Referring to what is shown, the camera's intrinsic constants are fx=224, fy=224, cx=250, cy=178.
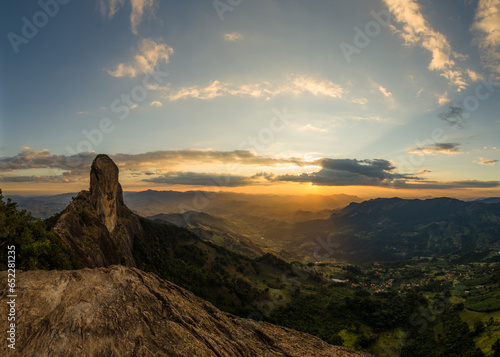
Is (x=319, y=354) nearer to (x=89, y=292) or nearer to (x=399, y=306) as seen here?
(x=89, y=292)

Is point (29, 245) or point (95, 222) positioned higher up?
point (29, 245)

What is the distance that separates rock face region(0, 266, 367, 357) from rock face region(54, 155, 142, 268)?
47.8ft

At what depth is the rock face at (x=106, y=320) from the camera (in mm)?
17094

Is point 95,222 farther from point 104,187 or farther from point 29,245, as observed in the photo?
point 29,245

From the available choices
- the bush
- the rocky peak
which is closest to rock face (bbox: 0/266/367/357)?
the bush

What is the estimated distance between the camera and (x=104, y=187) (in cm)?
6794

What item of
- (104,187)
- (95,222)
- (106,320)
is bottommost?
(106,320)

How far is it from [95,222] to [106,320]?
35.7m

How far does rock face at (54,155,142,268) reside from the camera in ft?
124

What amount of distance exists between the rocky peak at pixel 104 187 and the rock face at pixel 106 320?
4267 cm

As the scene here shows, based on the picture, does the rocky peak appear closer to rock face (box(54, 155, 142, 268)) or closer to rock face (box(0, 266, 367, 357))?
rock face (box(54, 155, 142, 268))

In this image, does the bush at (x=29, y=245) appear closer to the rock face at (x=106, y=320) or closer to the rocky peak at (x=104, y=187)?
the rock face at (x=106, y=320)

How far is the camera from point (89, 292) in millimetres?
21781

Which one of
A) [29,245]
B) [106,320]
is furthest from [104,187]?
[106,320]
